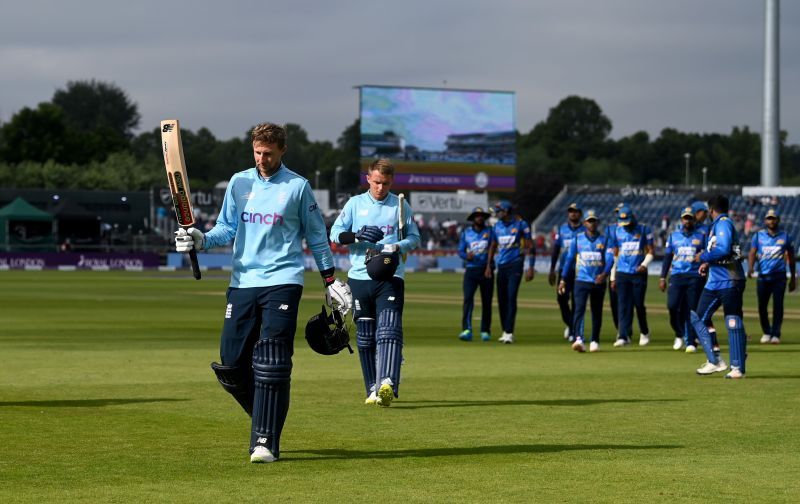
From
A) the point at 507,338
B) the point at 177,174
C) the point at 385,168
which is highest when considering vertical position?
the point at 385,168

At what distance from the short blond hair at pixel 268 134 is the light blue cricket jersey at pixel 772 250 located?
14877mm

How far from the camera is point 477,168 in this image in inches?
3250

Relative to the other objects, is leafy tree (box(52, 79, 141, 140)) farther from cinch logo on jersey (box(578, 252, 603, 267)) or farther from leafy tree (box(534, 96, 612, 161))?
cinch logo on jersey (box(578, 252, 603, 267))

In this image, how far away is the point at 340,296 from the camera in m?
9.40

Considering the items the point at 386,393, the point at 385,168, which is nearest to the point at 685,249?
the point at 385,168

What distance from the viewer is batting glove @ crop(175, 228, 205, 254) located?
28.7 ft

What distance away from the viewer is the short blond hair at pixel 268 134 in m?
9.02

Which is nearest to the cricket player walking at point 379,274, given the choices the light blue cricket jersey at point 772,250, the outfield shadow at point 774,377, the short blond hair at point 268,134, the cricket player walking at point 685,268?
the short blond hair at point 268,134

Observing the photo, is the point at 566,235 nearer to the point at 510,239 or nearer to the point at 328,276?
the point at 510,239

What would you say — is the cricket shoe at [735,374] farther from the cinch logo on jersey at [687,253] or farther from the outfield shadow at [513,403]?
the cinch logo on jersey at [687,253]

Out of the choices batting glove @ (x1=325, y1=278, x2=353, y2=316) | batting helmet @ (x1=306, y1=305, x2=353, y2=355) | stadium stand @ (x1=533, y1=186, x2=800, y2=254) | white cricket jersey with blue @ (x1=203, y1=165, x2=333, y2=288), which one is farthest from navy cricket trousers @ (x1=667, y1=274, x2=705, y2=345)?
stadium stand @ (x1=533, y1=186, x2=800, y2=254)

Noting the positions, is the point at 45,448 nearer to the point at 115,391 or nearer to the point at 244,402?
the point at 244,402

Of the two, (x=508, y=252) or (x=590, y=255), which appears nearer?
(x=590, y=255)

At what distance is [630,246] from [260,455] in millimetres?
12797
